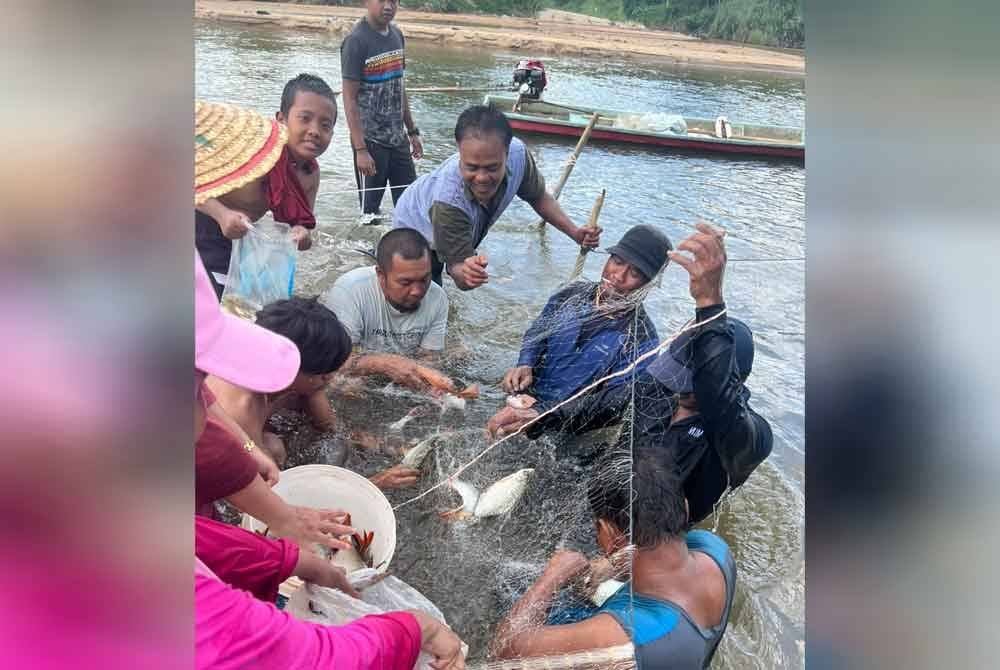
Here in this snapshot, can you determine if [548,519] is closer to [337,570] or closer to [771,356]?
[337,570]

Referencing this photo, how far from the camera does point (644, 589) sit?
2.20 metres

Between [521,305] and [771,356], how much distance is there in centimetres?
183

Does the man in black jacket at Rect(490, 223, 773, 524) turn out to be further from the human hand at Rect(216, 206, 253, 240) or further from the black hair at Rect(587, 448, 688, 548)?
the human hand at Rect(216, 206, 253, 240)

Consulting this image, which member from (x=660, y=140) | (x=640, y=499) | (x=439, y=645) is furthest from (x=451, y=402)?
(x=660, y=140)

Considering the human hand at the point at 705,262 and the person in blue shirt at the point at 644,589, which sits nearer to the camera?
the person in blue shirt at the point at 644,589

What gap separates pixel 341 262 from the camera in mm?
4867

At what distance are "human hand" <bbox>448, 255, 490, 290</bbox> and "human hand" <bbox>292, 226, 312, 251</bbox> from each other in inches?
31.6

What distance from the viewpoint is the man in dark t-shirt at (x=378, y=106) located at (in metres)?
4.39

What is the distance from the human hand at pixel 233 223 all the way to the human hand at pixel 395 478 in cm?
116

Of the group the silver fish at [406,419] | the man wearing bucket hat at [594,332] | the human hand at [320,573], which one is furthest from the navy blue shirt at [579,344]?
the human hand at [320,573]

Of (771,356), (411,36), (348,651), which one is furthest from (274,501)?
(411,36)

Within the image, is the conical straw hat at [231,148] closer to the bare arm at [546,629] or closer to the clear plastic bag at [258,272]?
the clear plastic bag at [258,272]

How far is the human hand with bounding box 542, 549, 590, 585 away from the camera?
2.28m

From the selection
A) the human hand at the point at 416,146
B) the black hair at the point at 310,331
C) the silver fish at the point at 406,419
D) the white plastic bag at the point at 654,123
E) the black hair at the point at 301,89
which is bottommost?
the silver fish at the point at 406,419
